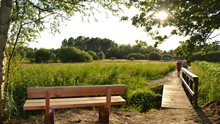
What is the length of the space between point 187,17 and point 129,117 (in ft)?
9.76

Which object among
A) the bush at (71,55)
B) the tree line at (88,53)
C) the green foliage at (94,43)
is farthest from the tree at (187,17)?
the green foliage at (94,43)

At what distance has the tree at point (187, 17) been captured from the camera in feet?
24.1

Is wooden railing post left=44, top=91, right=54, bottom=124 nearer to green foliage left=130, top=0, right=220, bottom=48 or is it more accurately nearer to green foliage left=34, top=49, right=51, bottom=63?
green foliage left=130, top=0, right=220, bottom=48

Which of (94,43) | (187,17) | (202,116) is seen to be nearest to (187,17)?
(187,17)

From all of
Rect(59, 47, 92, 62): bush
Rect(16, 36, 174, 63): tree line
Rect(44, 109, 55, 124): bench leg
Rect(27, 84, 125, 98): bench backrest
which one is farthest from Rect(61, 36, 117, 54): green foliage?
Rect(44, 109, 55, 124): bench leg

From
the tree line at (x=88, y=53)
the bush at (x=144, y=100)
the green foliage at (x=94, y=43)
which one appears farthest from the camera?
the green foliage at (x=94, y=43)

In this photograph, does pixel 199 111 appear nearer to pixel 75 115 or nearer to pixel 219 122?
pixel 219 122

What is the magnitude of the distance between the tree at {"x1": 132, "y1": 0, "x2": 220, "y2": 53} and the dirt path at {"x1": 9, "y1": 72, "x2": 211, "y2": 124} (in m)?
2.03

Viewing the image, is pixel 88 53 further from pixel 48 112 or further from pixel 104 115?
pixel 48 112

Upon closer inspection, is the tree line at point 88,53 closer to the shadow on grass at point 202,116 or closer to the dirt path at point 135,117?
the dirt path at point 135,117

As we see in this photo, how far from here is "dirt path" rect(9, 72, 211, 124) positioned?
7.57m

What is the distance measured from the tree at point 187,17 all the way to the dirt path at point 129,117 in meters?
2.03

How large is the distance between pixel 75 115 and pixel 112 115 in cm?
96

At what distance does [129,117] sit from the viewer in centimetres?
823
